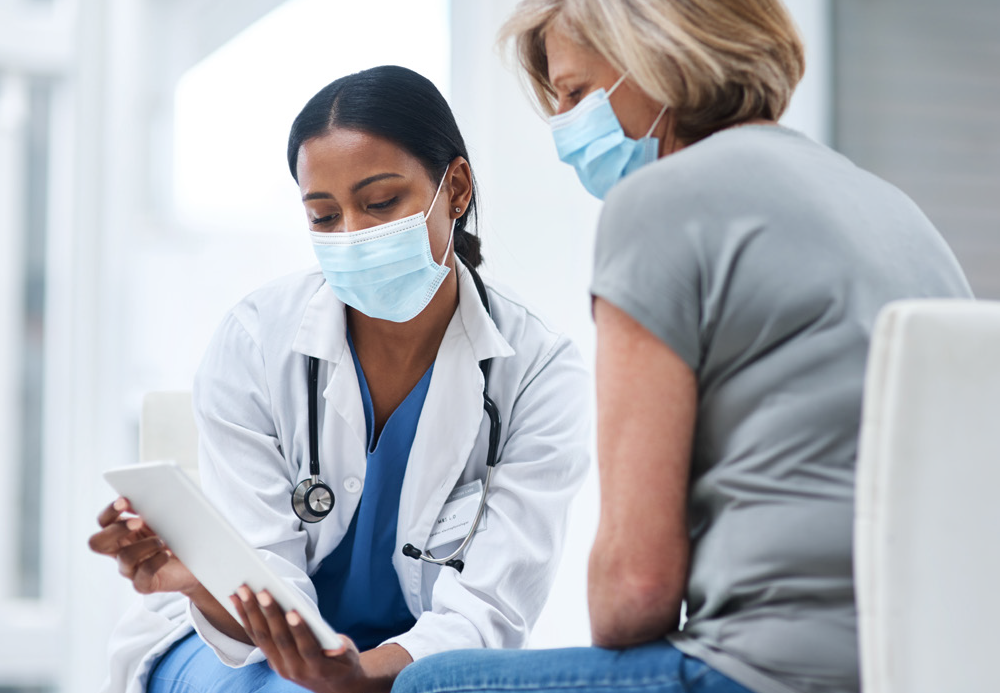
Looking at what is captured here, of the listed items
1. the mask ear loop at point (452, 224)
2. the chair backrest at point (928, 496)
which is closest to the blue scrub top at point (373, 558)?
the mask ear loop at point (452, 224)

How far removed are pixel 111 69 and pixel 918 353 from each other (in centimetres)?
236

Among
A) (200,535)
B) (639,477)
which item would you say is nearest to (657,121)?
(639,477)

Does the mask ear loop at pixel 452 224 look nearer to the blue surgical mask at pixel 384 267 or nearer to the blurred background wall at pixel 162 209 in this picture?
the blue surgical mask at pixel 384 267

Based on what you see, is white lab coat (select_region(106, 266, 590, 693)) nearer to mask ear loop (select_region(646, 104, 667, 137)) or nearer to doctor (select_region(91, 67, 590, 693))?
doctor (select_region(91, 67, 590, 693))

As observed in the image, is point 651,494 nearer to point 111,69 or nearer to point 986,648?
point 986,648

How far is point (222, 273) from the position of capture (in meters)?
2.65

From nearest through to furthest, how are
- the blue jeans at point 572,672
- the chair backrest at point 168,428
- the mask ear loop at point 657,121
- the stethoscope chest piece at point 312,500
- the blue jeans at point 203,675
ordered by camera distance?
the blue jeans at point 572,672
the mask ear loop at point 657,121
the blue jeans at point 203,675
the stethoscope chest piece at point 312,500
the chair backrest at point 168,428

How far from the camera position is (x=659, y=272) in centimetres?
82

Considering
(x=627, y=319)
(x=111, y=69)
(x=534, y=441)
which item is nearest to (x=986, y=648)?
(x=627, y=319)

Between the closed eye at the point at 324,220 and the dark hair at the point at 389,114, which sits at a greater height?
the dark hair at the point at 389,114

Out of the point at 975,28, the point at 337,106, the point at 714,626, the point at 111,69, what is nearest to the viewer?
the point at 714,626

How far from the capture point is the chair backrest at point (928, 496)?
2.32 feet

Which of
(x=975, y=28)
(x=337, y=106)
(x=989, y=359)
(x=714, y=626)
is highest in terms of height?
(x=975, y=28)

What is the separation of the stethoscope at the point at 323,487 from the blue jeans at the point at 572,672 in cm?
44
